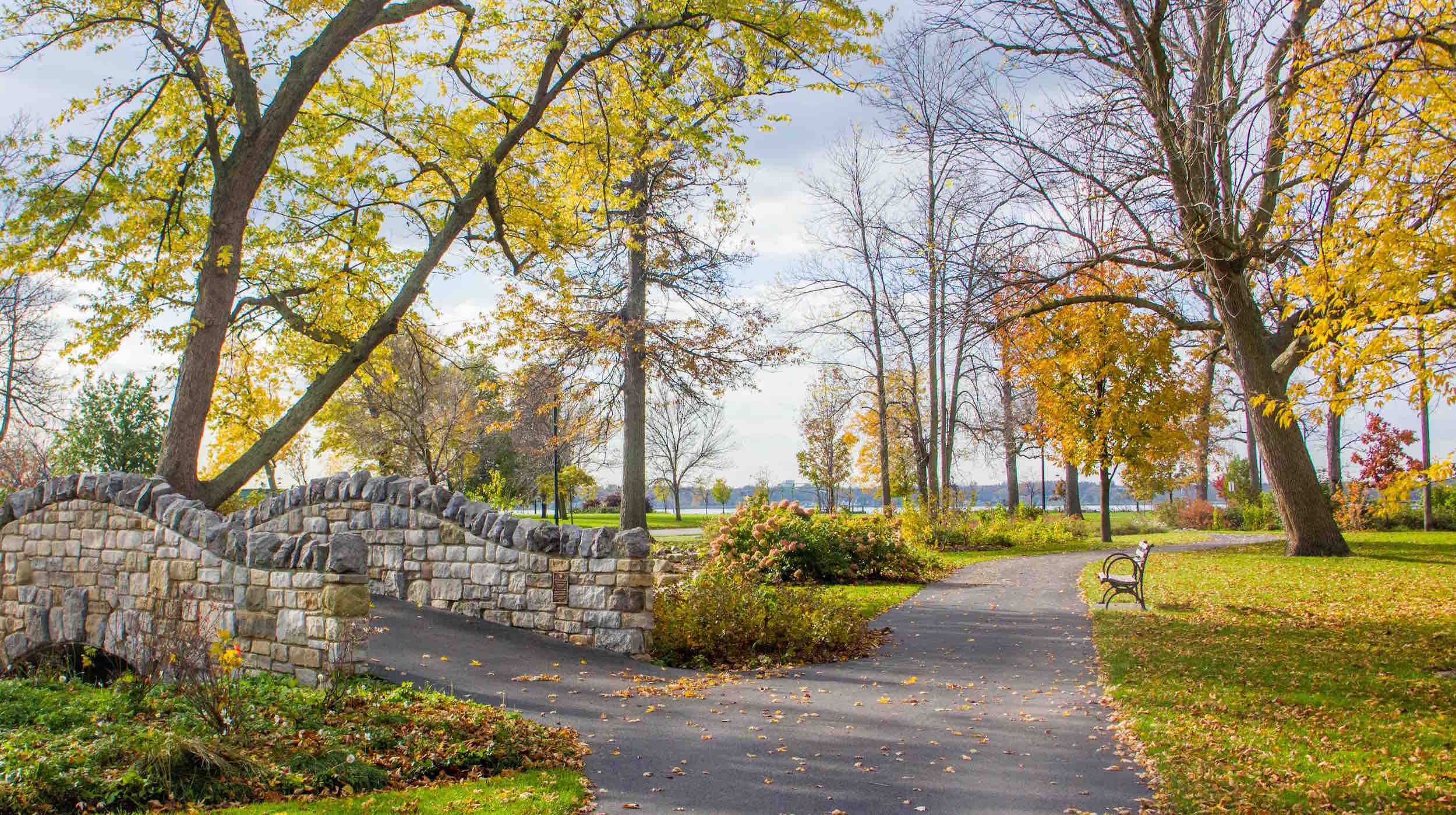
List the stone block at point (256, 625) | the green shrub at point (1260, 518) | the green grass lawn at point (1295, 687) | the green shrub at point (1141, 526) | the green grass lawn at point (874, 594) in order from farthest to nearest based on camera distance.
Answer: the green shrub at point (1141, 526) → the green shrub at point (1260, 518) → the green grass lawn at point (874, 594) → the stone block at point (256, 625) → the green grass lawn at point (1295, 687)

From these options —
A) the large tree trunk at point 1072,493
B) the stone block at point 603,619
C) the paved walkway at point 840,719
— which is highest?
the large tree trunk at point 1072,493

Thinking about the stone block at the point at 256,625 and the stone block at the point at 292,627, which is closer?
the stone block at the point at 292,627

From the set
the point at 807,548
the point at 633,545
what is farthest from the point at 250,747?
the point at 807,548

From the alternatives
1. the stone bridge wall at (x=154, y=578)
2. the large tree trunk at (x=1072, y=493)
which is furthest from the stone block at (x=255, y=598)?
the large tree trunk at (x=1072, y=493)

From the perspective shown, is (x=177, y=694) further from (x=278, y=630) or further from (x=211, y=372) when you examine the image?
(x=211, y=372)

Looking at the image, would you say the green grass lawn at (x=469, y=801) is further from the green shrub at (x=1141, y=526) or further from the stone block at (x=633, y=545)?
the green shrub at (x=1141, y=526)

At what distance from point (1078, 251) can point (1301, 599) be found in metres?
6.25

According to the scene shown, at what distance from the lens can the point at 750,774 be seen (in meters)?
5.54

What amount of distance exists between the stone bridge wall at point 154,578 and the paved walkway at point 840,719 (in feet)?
2.93

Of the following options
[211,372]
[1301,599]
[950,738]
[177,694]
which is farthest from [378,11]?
[1301,599]

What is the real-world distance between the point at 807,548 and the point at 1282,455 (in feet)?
29.3

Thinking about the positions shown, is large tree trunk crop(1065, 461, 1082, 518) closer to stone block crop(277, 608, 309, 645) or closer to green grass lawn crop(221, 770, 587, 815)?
stone block crop(277, 608, 309, 645)

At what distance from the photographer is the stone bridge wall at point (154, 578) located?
754 cm

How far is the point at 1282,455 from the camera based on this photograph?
16500 mm
